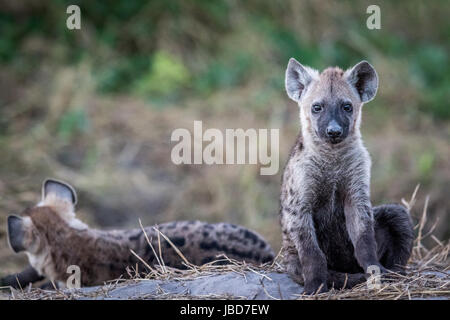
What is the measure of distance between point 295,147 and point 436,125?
23.0 feet

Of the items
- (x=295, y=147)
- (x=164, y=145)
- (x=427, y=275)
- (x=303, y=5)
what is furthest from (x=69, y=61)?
(x=427, y=275)

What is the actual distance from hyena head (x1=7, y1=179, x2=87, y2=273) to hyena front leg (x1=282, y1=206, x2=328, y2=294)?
8.37 ft

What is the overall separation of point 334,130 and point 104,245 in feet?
9.31

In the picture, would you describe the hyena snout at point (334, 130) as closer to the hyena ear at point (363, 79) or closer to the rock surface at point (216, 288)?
the hyena ear at point (363, 79)

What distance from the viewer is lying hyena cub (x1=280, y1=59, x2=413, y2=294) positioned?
238 inches

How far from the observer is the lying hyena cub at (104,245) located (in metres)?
7.41

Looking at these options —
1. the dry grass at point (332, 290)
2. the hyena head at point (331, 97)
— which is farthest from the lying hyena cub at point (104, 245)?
the hyena head at point (331, 97)

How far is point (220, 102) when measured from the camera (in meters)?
13.2

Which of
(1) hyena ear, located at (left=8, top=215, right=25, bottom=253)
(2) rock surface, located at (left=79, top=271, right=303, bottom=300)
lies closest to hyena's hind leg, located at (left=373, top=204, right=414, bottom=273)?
(2) rock surface, located at (left=79, top=271, right=303, bottom=300)

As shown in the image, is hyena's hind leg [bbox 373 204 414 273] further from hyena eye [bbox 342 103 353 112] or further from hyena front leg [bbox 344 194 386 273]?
hyena eye [bbox 342 103 353 112]

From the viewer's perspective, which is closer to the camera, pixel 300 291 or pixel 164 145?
pixel 300 291
